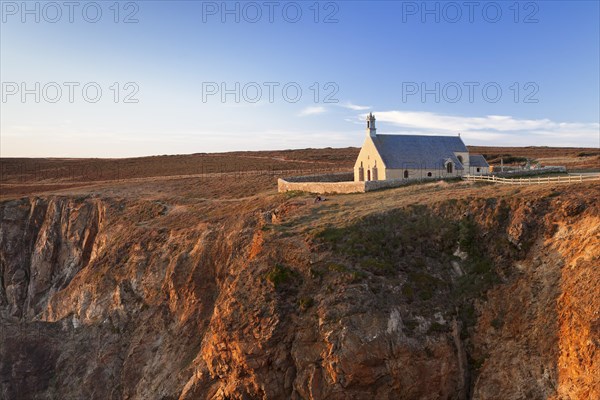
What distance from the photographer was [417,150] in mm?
45625

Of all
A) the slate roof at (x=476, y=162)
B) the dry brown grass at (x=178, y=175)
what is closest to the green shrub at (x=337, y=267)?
the slate roof at (x=476, y=162)

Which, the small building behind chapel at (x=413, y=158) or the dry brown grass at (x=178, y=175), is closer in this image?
the small building behind chapel at (x=413, y=158)

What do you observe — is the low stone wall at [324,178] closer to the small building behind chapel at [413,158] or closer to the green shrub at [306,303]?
the small building behind chapel at [413,158]

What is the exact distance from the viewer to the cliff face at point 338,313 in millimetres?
22484

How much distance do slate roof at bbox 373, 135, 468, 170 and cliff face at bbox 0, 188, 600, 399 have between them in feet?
41.2

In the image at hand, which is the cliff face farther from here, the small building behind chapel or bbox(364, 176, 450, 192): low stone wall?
the small building behind chapel

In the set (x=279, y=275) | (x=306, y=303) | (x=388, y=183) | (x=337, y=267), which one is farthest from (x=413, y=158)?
(x=306, y=303)


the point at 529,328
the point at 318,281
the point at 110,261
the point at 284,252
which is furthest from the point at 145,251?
the point at 529,328

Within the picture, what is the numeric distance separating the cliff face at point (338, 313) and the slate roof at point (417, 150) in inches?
494

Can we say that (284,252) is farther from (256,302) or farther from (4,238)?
(4,238)

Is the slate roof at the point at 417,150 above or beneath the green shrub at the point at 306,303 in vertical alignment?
above

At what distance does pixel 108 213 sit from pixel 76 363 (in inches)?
698

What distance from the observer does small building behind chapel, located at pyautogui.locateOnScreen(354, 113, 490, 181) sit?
145ft

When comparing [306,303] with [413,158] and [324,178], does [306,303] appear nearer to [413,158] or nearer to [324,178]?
[413,158]
